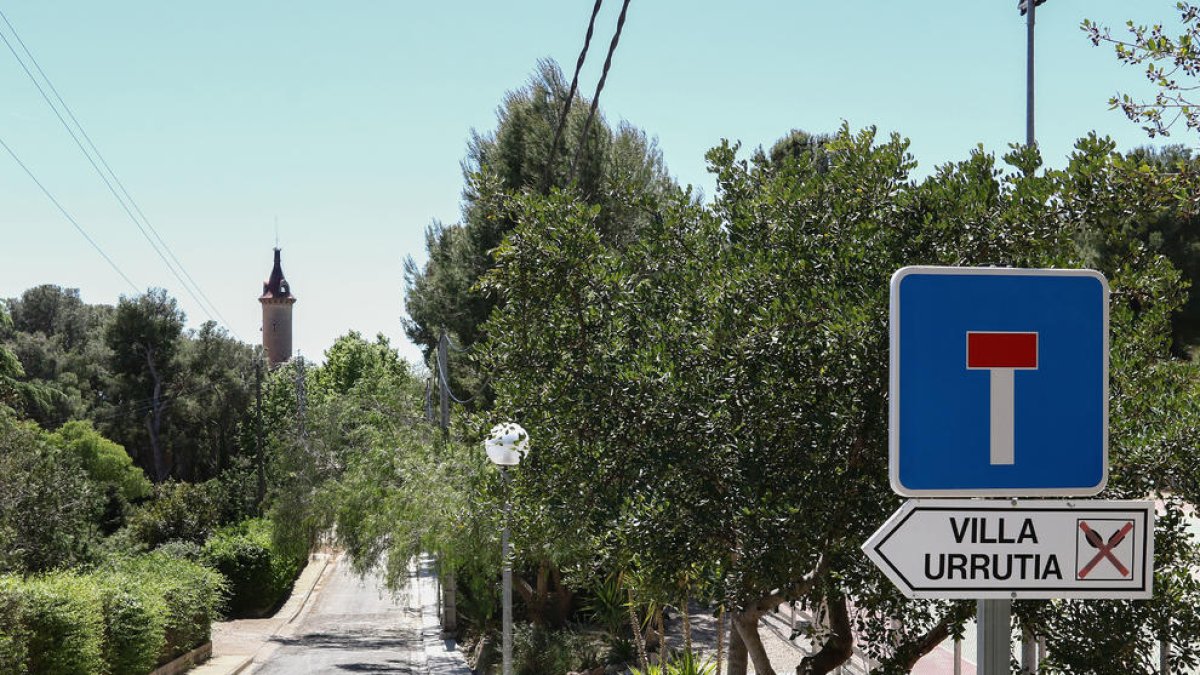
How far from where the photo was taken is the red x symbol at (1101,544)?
111 inches

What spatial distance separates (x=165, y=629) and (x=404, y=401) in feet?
31.9

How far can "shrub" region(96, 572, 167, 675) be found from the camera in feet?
65.5

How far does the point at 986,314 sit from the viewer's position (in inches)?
114

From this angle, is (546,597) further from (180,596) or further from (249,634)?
(249,634)

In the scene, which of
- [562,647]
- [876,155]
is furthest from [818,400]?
[562,647]

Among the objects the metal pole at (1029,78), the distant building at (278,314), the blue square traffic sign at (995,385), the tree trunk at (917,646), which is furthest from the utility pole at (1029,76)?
the distant building at (278,314)

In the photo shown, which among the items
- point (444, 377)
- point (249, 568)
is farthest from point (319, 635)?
point (444, 377)

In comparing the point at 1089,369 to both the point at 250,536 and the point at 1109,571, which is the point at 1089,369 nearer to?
the point at 1109,571

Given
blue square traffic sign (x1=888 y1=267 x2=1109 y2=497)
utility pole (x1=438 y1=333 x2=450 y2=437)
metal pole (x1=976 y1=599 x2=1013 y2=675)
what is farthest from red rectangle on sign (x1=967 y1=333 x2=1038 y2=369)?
utility pole (x1=438 y1=333 x2=450 y2=437)

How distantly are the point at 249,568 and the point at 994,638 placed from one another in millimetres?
39151

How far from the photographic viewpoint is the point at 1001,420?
2.88 metres

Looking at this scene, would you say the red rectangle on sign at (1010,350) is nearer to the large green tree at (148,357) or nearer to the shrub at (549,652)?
the shrub at (549,652)

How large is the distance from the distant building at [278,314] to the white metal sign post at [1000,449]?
128 metres

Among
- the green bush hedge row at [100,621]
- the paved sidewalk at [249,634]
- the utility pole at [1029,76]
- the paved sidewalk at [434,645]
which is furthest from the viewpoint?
the paved sidewalk at [249,634]
